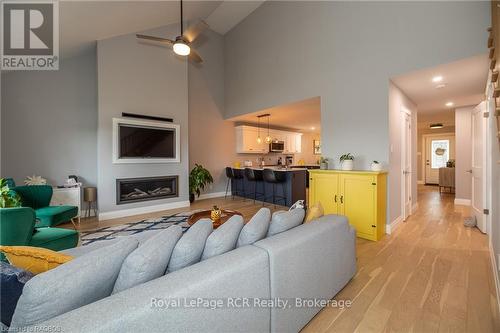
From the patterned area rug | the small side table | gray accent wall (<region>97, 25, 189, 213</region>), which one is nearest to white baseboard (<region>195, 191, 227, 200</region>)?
gray accent wall (<region>97, 25, 189, 213</region>)

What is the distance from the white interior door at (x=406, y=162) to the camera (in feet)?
13.9

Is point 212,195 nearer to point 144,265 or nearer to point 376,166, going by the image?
point 376,166

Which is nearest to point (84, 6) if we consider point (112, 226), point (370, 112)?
point (112, 226)

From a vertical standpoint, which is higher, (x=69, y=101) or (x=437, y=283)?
(x=69, y=101)

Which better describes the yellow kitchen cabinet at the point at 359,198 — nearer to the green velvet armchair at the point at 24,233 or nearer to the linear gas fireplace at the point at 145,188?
the linear gas fireplace at the point at 145,188

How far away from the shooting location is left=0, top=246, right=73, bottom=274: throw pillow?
1.06m

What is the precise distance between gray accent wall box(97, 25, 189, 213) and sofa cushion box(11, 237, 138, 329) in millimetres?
4168

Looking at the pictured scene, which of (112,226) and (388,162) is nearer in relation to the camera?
(388,162)

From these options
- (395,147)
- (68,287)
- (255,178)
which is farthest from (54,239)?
(395,147)

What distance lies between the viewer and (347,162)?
3.75 meters

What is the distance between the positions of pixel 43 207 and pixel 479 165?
22.6 ft

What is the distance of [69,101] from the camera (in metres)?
4.52

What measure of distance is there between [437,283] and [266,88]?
490cm

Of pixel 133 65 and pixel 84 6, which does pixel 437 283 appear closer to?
pixel 84 6
